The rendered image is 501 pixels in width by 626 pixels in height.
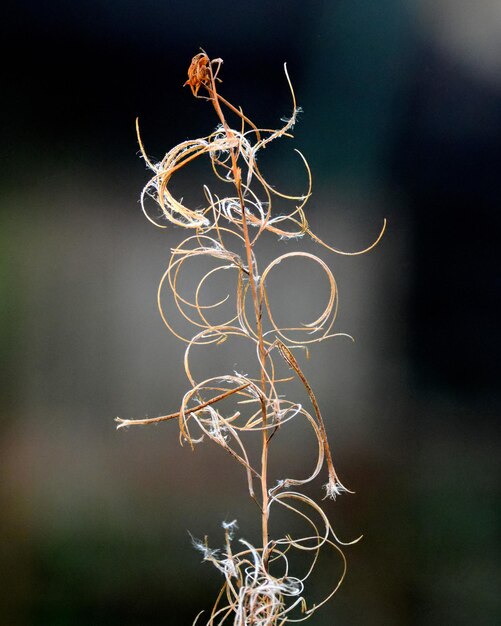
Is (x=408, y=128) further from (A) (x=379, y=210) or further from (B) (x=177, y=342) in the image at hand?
(B) (x=177, y=342)

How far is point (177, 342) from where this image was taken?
40.1 inches

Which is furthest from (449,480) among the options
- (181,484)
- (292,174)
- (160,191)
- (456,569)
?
(160,191)

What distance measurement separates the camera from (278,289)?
1001 millimetres

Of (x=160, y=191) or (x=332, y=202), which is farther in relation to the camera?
(x=332, y=202)

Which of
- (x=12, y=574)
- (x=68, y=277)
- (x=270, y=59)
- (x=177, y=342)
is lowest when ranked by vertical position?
(x=12, y=574)

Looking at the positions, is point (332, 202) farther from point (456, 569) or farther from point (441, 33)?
point (456, 569)

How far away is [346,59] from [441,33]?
0.58 ft

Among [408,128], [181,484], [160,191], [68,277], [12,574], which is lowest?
[12,574]

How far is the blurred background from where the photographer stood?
1000 mm

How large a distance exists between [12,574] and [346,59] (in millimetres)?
1150

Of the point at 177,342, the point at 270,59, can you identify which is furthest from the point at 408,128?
the point at 177,342

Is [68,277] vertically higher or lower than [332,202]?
lower

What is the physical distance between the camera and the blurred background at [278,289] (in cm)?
100

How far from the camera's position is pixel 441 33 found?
3.28ft
